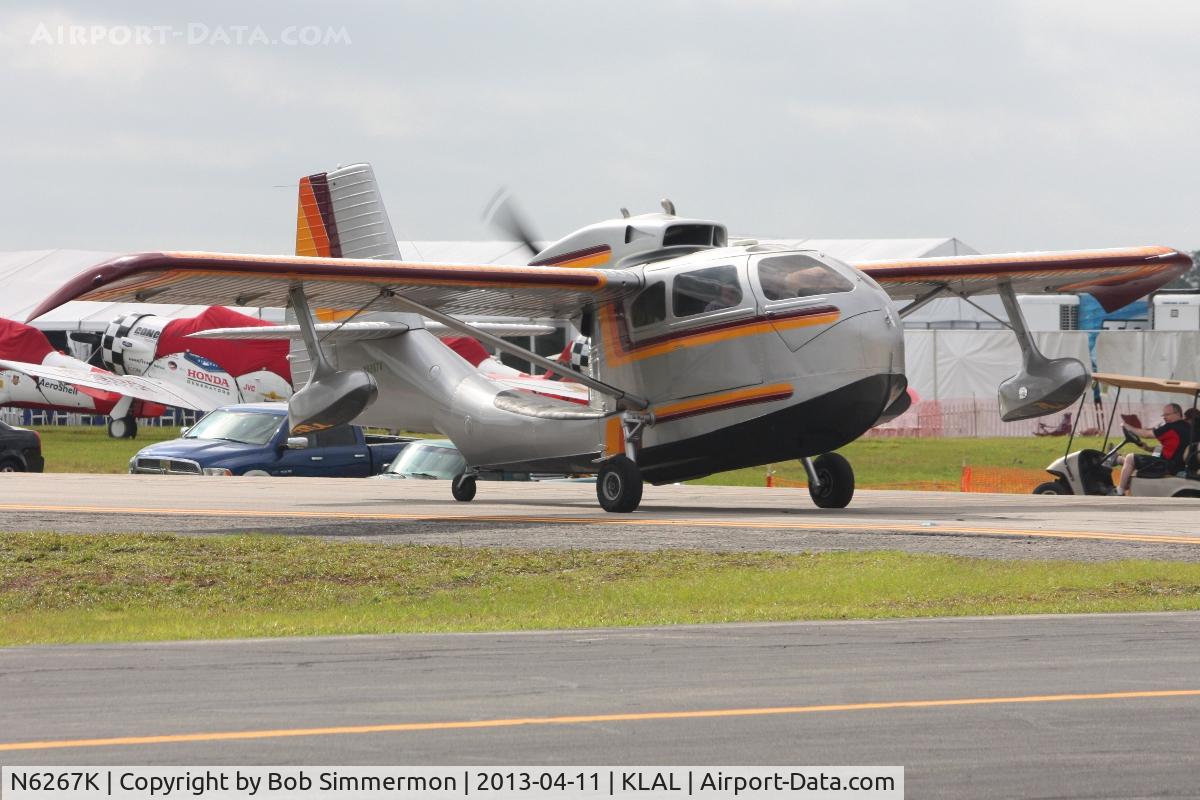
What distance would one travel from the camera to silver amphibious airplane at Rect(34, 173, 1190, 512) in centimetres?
1838

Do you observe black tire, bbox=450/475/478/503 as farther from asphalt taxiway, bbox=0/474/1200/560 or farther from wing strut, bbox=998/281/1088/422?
wing strut, bbox=998/281/1088/422

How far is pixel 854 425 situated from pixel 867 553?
4334 mm

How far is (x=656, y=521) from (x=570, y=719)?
37.5 ft

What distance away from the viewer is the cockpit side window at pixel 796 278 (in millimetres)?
18422

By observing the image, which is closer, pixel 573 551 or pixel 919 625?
pixel 919 625

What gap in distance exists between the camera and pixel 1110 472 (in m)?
26.1

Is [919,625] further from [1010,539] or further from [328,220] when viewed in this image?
[328,220]

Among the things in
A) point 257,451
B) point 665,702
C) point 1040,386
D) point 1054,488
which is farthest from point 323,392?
point 1054,488

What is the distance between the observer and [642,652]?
9.20 metres

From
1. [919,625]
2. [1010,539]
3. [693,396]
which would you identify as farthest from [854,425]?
[919,625]

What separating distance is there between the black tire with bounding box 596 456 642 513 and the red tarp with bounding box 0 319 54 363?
43124 millimetres

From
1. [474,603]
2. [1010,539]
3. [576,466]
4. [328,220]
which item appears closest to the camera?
[474,603]

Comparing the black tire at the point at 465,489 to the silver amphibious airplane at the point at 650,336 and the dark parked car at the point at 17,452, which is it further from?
the dark parked car at the point at 17,452

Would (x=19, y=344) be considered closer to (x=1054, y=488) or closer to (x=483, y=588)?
(x=1054, y=488)
